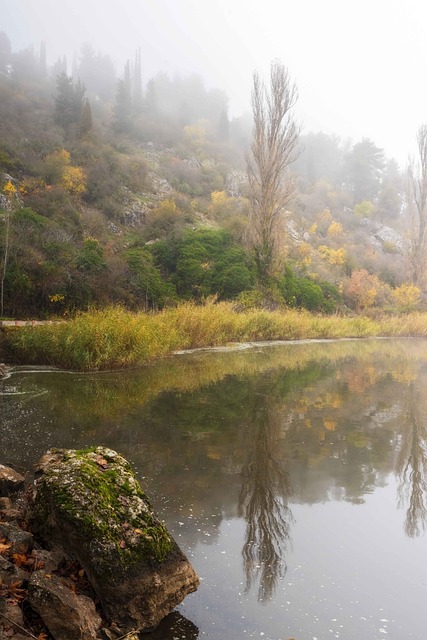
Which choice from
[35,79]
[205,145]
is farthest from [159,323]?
[35,79]

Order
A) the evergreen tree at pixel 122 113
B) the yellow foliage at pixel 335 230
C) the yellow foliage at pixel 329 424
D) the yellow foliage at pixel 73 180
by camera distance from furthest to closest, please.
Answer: the evergreen tree at pixel 122 113 → the yellow foliage at pixel 335 230 → the yellow foliage at pixel 73 180 → the yellow foliage at pixel 329 424

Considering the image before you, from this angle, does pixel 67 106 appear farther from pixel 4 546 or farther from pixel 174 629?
pixel 174 629

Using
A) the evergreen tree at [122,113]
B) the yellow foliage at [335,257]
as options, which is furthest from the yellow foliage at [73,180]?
the evergreen tree at [122,113]

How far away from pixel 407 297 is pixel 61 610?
30.8 meters

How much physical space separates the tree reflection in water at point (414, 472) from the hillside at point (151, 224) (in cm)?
909

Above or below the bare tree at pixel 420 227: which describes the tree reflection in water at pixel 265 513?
below

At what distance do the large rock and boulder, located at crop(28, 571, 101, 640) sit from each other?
0.64ft

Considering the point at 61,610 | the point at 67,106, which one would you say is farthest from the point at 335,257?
the point at 61,610

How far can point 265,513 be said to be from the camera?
3998 millimetres

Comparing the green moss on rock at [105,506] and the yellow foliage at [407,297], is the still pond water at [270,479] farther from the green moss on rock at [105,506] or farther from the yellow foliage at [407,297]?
the yellow foliage at [407,297]

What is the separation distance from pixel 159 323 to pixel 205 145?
43.0 m

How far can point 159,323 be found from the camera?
13094mm

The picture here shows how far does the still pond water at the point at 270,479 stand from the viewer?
279 cm

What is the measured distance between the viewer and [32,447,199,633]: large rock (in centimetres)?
261
